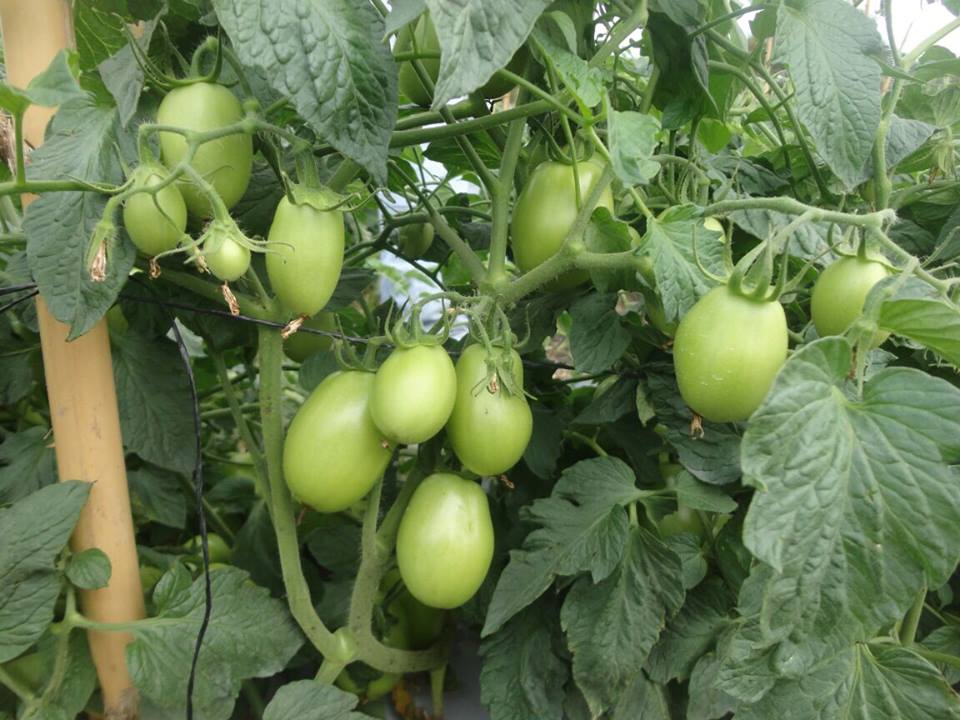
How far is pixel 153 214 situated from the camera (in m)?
0.49

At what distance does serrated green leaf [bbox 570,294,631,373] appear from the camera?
2.11 ft

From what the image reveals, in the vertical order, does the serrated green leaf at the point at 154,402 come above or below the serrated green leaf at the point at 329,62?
below

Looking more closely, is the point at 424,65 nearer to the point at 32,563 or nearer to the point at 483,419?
the point at 483,419

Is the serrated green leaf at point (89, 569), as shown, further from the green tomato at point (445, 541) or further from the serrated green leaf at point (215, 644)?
the green tomato at point (445, 541)

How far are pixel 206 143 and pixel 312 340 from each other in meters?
0.29

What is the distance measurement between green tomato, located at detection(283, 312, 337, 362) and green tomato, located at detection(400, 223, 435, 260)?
17 centimetres

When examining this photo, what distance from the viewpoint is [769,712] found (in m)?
0.53

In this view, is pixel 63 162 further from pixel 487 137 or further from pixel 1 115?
pixel 487 137

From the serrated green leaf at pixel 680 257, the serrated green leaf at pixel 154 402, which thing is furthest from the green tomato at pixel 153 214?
the serrated green leaf at pixel 680 257

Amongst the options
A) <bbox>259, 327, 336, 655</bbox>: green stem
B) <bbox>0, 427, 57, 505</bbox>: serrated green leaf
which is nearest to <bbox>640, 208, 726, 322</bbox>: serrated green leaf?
<bbox>259, 327, 336, 655</bbox>: green stem

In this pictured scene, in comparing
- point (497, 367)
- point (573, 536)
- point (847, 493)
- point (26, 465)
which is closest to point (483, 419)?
point (497, 367)

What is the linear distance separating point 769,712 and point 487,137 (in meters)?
0.58

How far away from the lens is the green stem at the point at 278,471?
0.62 meters

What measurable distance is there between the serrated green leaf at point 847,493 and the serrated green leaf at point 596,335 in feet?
0.79
